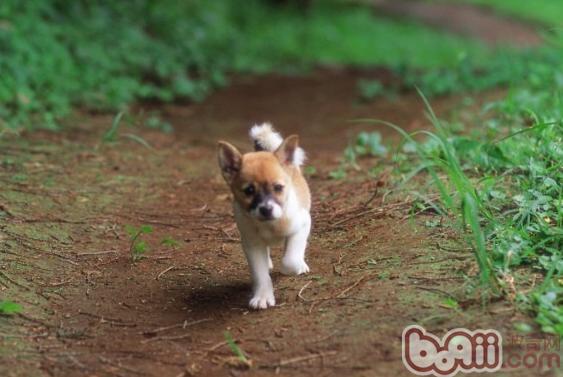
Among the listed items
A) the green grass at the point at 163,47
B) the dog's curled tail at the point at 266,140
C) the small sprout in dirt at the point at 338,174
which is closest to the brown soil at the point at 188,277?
the small sprout in dirt at the point at 338,174

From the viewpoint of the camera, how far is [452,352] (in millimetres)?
4137

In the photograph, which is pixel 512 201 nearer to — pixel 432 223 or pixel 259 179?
pixel 432 223

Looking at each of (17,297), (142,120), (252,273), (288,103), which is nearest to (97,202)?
(17,297)

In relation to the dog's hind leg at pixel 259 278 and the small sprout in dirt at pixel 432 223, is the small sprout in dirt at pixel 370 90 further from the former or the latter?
the dog's hind leg at pixel 259 278

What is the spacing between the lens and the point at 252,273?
16.5 ft

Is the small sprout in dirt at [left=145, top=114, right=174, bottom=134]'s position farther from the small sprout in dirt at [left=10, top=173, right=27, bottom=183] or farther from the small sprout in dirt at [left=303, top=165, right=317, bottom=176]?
the small sprout in dirt at [left=10, top=173, right=27, bottom=183]

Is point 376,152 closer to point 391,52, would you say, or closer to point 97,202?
point 97,202

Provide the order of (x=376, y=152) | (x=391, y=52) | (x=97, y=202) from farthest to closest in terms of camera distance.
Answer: (x=391, y=52)
(x=376, y=152)
(x=97, y=202)

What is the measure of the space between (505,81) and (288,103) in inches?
135

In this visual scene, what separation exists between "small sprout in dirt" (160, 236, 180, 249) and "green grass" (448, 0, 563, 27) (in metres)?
18.8

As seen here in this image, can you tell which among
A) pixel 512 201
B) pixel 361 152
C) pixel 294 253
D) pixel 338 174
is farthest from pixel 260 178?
pixel 361 152

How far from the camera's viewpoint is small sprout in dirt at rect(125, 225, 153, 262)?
19.2 ft

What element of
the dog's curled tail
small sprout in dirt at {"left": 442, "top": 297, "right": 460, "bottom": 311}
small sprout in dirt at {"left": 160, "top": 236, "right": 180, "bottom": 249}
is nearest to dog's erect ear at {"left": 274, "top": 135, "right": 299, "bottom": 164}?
the dog's curled tail

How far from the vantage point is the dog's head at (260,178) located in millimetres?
4738
